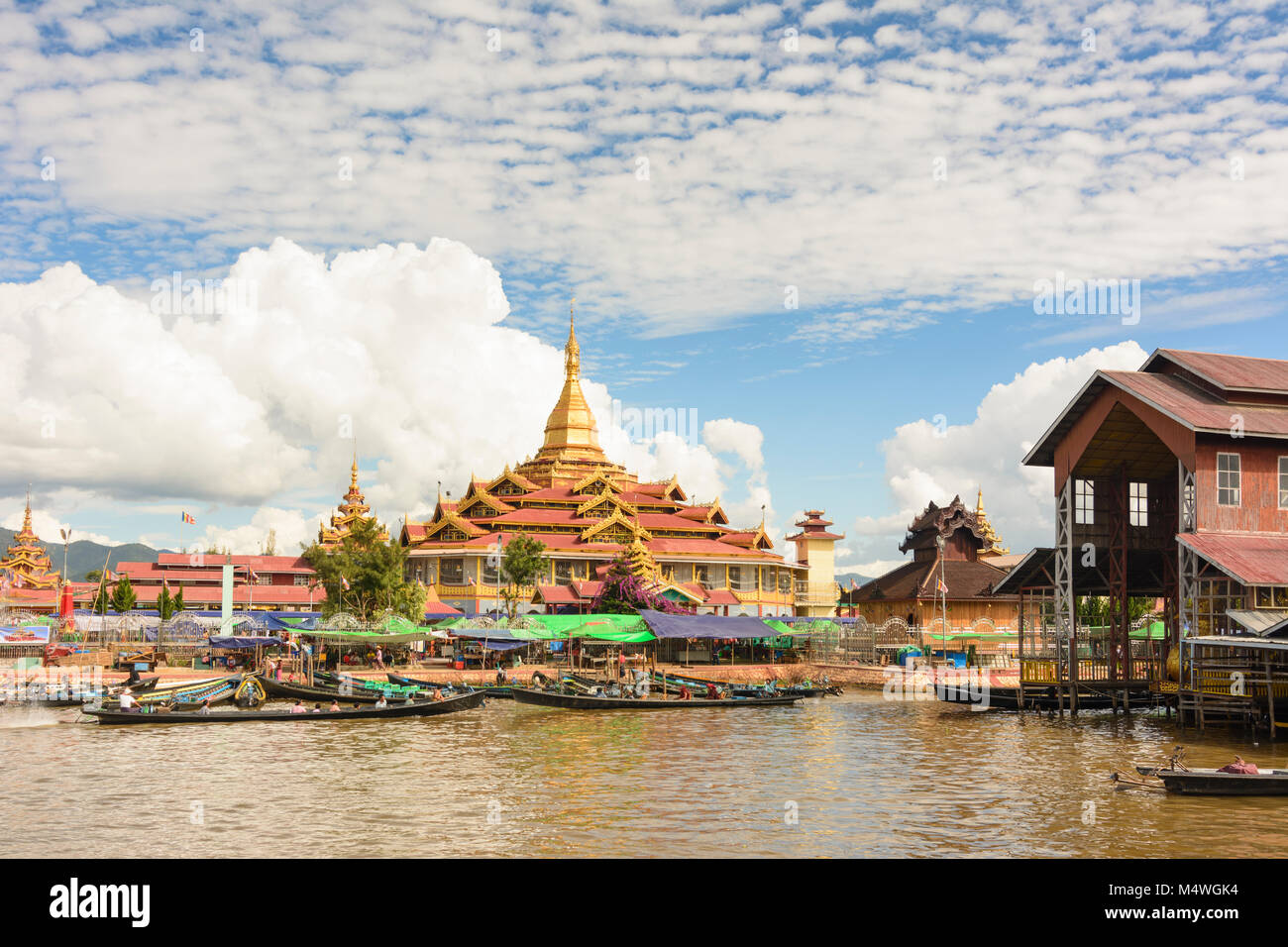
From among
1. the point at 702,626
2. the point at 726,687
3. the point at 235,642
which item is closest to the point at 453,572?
the point at 235,642

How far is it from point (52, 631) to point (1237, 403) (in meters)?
61.0

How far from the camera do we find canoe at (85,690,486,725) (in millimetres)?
36656

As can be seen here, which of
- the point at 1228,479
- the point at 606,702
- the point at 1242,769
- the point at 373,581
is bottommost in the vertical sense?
the point at 606,702

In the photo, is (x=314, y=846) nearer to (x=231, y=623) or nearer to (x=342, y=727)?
(x=342, y=727)

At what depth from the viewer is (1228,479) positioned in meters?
35.4

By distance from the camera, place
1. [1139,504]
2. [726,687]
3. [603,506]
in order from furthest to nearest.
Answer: [603,506]
[726,687]
[1139,504]

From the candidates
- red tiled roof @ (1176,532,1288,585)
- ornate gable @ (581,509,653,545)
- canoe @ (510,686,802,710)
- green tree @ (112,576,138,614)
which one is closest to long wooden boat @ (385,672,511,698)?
canoe @ (510,686,802,710)

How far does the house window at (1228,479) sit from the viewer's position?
35.2 metres

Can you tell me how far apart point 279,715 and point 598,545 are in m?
39.7

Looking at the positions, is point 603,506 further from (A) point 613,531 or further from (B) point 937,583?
(B) point 937,583

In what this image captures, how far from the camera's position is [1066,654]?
45.8m

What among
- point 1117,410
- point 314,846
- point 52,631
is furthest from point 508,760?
point 52,631

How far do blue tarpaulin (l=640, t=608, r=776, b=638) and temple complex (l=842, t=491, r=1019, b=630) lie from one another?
18.0 meters

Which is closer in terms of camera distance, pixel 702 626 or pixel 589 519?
pixel 702 626
